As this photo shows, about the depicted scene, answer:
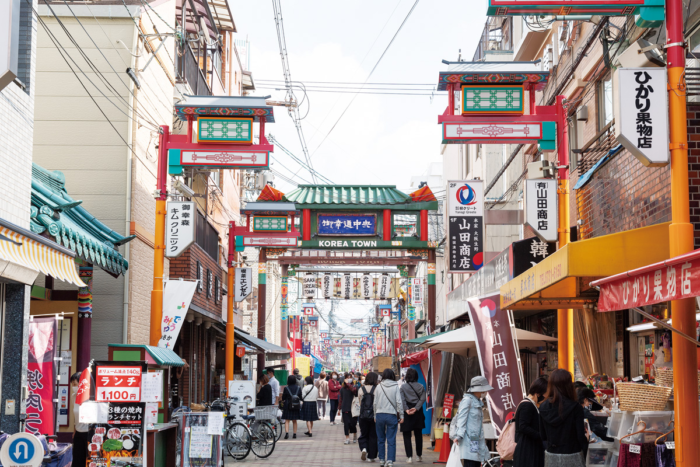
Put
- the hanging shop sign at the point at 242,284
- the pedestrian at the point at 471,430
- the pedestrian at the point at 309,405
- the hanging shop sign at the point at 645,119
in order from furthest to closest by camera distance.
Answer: the hanging shop sign at the point at 242,284
the pedestrian at the point at 309,405
the pedestrian at the point at 471,430
the hanging shop sign at the point at 645,119

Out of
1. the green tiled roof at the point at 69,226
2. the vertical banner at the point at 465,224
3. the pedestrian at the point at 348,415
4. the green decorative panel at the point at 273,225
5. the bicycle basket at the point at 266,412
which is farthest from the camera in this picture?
the green decorative panel at the point at 273,225

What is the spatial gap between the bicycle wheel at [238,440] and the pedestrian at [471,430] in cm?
665

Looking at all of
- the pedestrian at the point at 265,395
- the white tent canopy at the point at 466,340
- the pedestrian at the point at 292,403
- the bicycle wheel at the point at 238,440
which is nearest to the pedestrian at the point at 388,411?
the white tent canopy at the point at 466,340

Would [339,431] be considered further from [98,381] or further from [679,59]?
[679,59]

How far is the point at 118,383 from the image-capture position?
1066 centimetres

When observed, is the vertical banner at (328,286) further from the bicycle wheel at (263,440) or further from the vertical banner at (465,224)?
the bicycle wheel at (263,440)

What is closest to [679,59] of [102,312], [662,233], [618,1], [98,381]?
[618,1]

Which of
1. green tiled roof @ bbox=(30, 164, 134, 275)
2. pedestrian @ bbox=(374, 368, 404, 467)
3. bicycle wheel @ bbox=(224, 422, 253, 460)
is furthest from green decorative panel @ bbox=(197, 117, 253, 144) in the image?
bicycle wheel @ bbox=(224, 422, 253, 460)

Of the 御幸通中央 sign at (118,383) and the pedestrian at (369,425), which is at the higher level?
the 御幸通中央 sign at (118,383)

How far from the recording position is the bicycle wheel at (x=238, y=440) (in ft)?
55.1

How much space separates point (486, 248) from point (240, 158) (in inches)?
543

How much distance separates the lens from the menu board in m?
10.4

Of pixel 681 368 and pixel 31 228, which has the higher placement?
pixel 31 228

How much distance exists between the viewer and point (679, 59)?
289 inches
